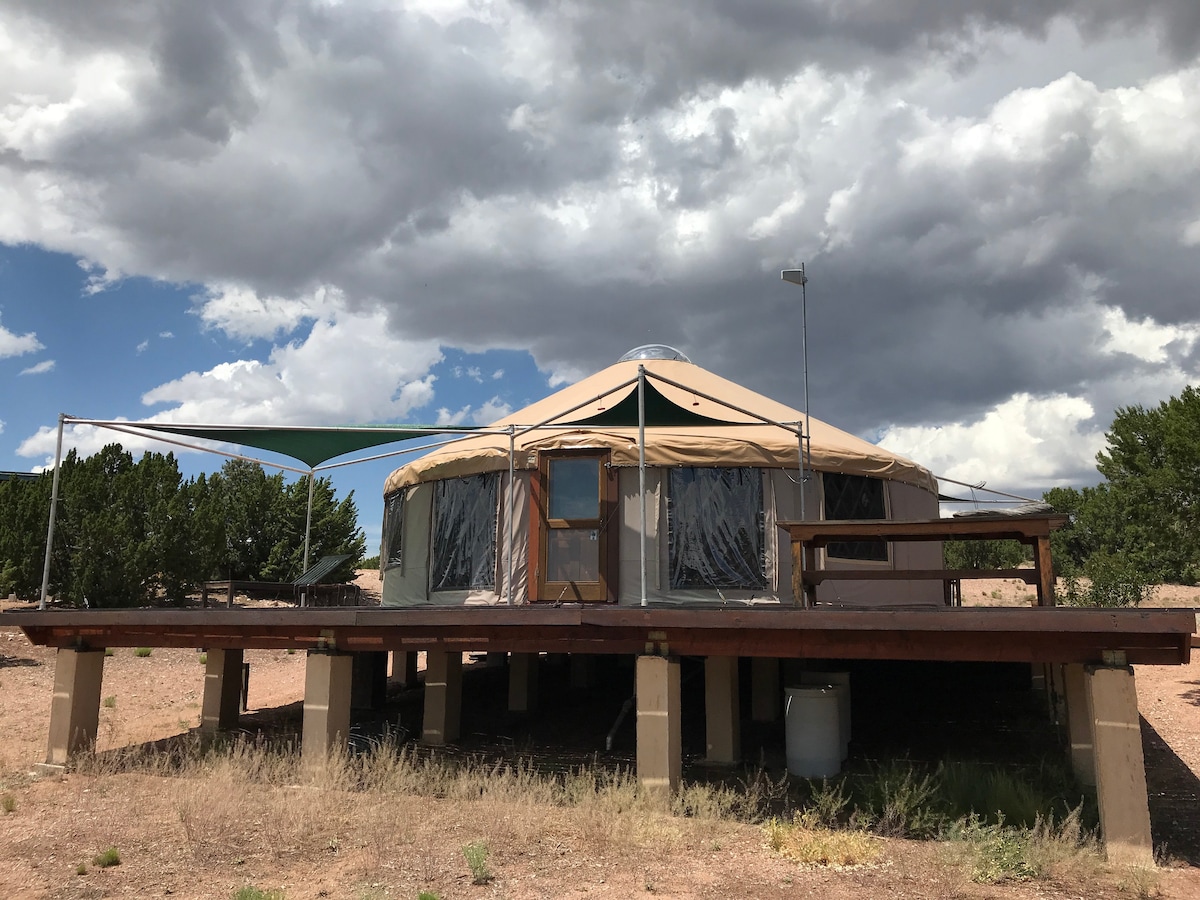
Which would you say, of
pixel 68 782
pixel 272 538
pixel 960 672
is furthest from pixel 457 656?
pixel 272 538

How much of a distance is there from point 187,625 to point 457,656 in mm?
2816

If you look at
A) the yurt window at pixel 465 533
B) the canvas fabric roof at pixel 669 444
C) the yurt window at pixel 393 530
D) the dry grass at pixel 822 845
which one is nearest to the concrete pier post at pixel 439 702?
the yurt window at pixel 465 533

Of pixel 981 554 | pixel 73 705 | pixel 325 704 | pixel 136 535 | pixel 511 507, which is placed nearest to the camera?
pixel 325 704

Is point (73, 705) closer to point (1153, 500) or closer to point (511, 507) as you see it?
point (511, 507)

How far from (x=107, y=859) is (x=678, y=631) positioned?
13.3 ft

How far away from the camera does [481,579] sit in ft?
32.8

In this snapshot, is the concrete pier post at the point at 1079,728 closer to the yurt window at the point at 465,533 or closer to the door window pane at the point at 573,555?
the door window pane at the point at 573,555

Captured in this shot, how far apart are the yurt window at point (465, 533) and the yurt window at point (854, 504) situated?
3540mm

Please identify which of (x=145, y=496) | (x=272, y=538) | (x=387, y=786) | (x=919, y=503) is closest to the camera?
(x=387, y=786)

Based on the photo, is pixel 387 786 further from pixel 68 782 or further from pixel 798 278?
pixel 798 278

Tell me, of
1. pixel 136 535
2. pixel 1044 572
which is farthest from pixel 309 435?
pixel 136 535

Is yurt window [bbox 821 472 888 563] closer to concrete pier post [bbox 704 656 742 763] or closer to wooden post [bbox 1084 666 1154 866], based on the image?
concrete pier post [bbox 704 656 742 763]

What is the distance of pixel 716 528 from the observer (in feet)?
30.8

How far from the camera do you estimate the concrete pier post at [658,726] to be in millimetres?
6961
